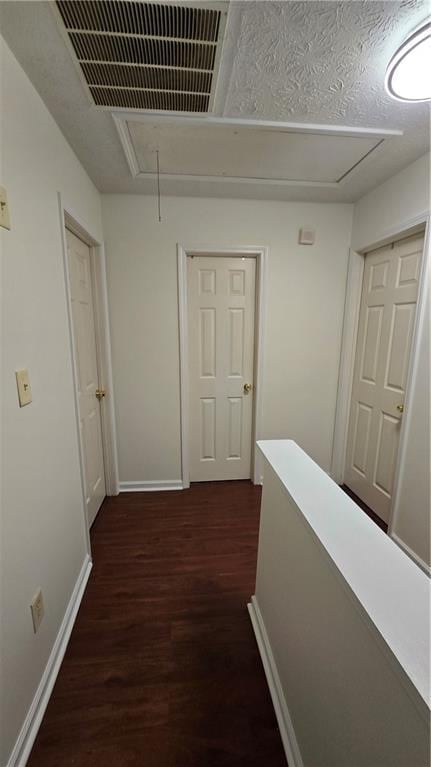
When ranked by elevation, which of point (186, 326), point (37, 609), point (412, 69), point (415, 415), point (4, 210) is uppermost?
point (412, 69)

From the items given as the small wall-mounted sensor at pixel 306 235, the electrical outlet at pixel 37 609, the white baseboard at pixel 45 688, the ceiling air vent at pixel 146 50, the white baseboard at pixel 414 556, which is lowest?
the white baseboard at pixel 45 688

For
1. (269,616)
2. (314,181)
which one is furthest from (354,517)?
(314,181)

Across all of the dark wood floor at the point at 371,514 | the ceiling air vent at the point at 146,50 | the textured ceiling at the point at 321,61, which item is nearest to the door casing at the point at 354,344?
the dark wood floor at the point at 371,514

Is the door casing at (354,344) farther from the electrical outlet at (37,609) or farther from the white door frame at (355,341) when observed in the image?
the electrical outlet at (37,609)

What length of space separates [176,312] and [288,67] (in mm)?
1505

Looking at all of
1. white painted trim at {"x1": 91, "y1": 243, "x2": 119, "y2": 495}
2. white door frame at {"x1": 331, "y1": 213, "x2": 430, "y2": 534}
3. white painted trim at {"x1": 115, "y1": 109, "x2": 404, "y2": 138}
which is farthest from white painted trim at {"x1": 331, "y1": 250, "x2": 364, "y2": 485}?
white painted trim at {"x1": 91, "y1": 243, "x2": 119, "y2": 495}

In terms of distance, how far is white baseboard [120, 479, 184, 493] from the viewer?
8.44ft

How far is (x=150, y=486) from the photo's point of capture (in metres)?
2.59

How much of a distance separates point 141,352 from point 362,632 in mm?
2132

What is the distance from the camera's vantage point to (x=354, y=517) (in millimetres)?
846

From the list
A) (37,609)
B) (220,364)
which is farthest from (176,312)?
Answer: (37,609)

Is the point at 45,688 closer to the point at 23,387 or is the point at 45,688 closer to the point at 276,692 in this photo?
the point at 276,692

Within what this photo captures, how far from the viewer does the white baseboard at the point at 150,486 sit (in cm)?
257

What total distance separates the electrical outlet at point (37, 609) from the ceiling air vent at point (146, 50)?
1.99 m
